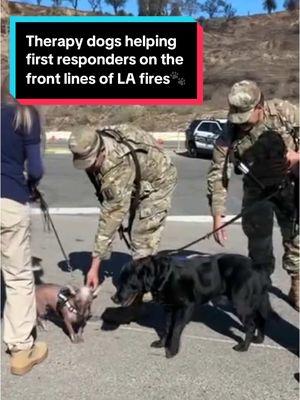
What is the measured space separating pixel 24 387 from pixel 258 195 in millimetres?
2035

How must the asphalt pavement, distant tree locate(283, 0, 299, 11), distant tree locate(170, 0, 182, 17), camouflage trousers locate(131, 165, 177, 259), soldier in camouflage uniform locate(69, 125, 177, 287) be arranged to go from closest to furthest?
the asphalt pavement → soldier in camouflage uniform locate(69, 125, 177, 287) → camouflage trousers locate(131, 165, 177, 259) → distant tree locate(170, 0, 182, 17) → distant tree locate(283, 0, 299, 11)

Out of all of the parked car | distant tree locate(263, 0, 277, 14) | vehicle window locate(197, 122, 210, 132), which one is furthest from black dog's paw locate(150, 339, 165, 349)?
distant tree locate(263, 0, 277, 14)

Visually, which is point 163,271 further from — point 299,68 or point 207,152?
point 299,68

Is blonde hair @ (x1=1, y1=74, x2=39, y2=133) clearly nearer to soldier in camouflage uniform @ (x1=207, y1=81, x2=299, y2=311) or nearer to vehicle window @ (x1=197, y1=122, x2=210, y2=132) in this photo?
soldier in camouflage uniform @ (x1=207, y1=81, x2=299, y2=311)

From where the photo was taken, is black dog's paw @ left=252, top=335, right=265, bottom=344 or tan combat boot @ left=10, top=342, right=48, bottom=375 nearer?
tan combat boot @ left=10, top=342, right=48, bottom=375

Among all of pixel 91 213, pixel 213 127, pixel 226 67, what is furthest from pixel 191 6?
pixel 91 213

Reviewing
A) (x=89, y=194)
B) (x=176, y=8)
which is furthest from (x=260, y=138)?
(x=176, y=8)

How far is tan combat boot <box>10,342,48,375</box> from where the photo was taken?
400 cm

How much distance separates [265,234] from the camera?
4.98 meters

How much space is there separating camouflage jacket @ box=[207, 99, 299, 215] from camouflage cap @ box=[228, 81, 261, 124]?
0.17m

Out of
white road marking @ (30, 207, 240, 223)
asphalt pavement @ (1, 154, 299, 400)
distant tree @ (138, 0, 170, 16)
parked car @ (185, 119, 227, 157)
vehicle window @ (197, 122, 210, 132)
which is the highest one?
distant tree @ (138, 0, 170, 16)

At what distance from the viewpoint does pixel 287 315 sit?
4977 mm

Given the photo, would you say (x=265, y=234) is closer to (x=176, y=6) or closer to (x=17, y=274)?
(x=17, y=274)

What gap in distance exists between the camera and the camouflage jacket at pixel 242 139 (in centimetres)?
456
